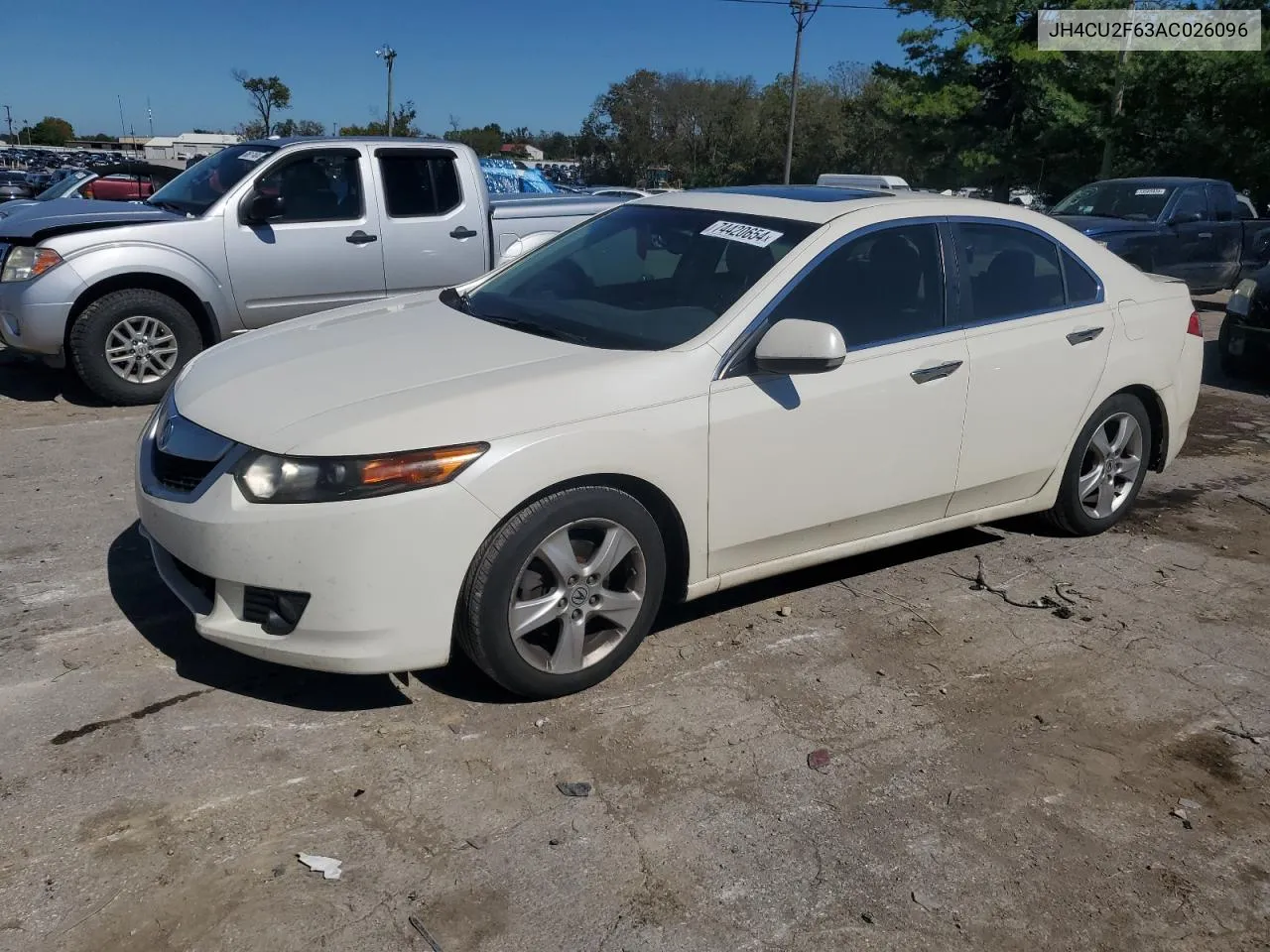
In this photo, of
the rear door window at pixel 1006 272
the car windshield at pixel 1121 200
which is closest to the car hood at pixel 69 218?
the rear door window at pixel 1006 272

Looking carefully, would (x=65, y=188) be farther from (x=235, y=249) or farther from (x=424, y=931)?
(x=424, y=931)

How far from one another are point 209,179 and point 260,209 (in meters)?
0.67

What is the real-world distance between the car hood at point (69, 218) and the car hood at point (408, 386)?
366cm

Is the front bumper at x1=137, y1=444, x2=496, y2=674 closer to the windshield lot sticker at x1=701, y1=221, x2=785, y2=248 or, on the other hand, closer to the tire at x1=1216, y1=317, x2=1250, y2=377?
the windshield lot sticker at x1=701, y1=221, x2=785, y2=248

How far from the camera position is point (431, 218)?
819 cm

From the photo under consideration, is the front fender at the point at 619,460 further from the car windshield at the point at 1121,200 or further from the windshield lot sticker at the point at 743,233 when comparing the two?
the car windshield at the point at 1121,200

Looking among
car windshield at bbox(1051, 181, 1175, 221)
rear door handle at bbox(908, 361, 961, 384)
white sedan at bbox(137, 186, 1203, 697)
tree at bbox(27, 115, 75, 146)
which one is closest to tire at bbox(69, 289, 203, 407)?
white sedan at bbox(137, 186, 1203, 697)

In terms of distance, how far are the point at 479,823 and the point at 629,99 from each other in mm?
55820

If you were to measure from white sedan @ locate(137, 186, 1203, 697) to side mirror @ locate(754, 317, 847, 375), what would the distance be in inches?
0.5

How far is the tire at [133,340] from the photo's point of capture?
6.98 m

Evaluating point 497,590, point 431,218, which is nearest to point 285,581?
point 497,590

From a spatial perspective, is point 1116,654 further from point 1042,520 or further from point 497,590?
point 497,590

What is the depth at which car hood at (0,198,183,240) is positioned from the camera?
6945mm

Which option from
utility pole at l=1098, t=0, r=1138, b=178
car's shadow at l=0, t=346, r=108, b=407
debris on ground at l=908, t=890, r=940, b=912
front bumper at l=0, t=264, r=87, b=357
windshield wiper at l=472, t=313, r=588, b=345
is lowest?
debris on ground at l=908, t=890, r=940, b=912
